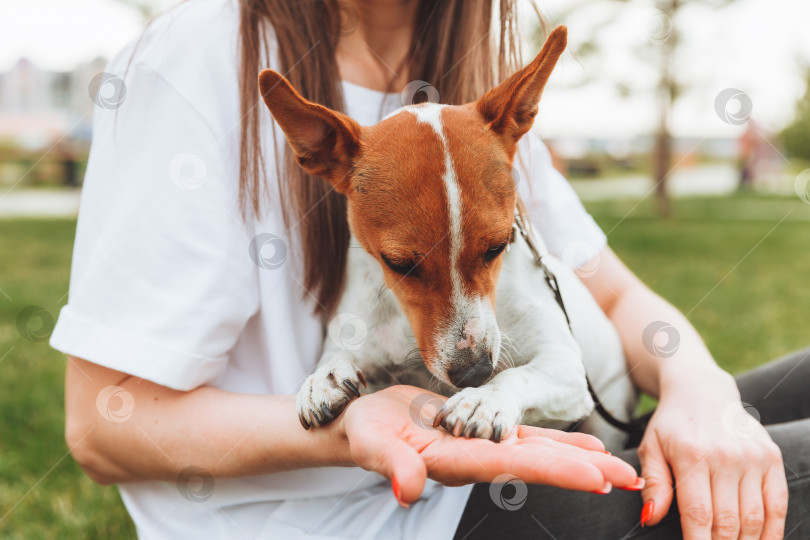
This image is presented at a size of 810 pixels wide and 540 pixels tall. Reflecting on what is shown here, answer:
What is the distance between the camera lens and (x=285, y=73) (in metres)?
1.69

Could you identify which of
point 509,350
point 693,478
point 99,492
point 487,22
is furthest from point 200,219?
point 99,492

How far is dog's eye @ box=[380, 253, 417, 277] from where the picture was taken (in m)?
1.49

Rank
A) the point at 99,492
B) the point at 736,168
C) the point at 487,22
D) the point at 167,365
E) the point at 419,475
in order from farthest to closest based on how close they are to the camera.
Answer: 1. the point at 736,168
2. the point at 99,492
3. the point at 487,22
4. the point at 167,365
5. the point at 419,475

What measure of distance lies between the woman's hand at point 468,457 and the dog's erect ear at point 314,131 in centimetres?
60

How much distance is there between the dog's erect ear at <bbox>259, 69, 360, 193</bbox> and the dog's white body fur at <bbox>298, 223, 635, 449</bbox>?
0.77 ft

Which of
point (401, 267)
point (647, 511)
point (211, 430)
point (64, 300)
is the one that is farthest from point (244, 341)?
point (64, 300)

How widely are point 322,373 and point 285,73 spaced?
29.8 inches

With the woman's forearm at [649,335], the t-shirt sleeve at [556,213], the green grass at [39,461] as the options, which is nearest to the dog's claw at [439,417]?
the t-shirt sleeve at [556,213]

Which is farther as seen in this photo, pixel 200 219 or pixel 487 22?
pixel 487 22

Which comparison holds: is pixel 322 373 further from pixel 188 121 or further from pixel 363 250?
pixel 188 121

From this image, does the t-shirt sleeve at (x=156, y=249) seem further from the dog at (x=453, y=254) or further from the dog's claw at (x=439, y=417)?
the dog's claw at (x=439, y=417)

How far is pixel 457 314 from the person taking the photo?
146 centimetres

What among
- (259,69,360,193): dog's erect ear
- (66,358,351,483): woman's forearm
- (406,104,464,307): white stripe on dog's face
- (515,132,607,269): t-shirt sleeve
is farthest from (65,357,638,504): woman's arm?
(515,132,607,269): t-shirt sleeve

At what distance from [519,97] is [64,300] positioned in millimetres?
4262
